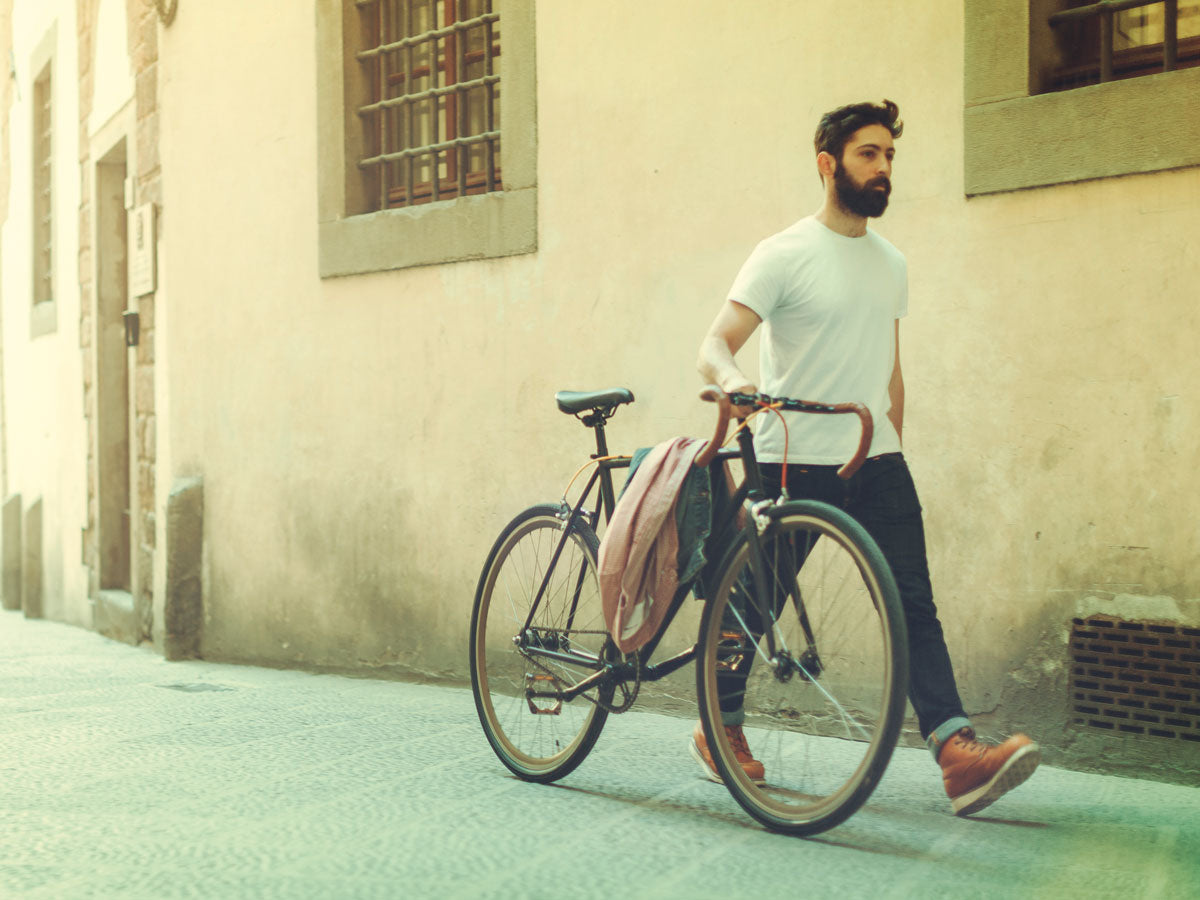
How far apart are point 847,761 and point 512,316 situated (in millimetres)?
3088

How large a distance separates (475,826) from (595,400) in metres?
1.22

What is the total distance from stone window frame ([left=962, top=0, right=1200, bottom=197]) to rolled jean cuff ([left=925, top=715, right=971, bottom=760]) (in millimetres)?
1776

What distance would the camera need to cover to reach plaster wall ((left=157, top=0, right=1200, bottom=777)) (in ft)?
14.0

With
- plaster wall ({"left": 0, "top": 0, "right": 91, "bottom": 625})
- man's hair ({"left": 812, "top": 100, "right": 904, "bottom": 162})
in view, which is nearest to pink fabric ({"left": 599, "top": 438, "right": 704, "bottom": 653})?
man's hair ({"left": 812, "top": 100, "right": 904, "bottom": 162})

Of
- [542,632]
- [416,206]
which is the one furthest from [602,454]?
[416,206]

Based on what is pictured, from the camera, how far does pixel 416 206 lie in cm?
654

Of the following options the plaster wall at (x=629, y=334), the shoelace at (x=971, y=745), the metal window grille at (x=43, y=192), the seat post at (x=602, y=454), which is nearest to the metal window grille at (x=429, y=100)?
Result: the plaster wall at (x=629, y=334)

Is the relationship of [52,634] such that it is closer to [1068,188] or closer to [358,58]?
[358,58]

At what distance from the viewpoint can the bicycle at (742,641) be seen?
132 inches

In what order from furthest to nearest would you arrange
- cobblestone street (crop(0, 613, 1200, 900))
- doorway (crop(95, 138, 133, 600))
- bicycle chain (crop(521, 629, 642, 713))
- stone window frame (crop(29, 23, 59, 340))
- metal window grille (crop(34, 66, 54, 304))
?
1. metal window grille (crop(34, 66, 54, 304))
2. stone window frame (crop(29, 23, 59, 340))
3. doorway (crop(95, 138, 133, 600))
4. bicycle chain (crop(521, 629, 642, 713))
5. cobblestone street (crop(0, 613, 1200, 900))

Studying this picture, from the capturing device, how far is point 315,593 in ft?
22.9

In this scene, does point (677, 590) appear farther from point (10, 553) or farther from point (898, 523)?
point (10, 553)

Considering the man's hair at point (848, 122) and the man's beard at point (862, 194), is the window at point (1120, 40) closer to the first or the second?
the man's hair at point (848, 122)

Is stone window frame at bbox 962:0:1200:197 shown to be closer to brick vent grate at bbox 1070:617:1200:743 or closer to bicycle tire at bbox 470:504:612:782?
brick vent grate at bbox 1070:617:1200:743
